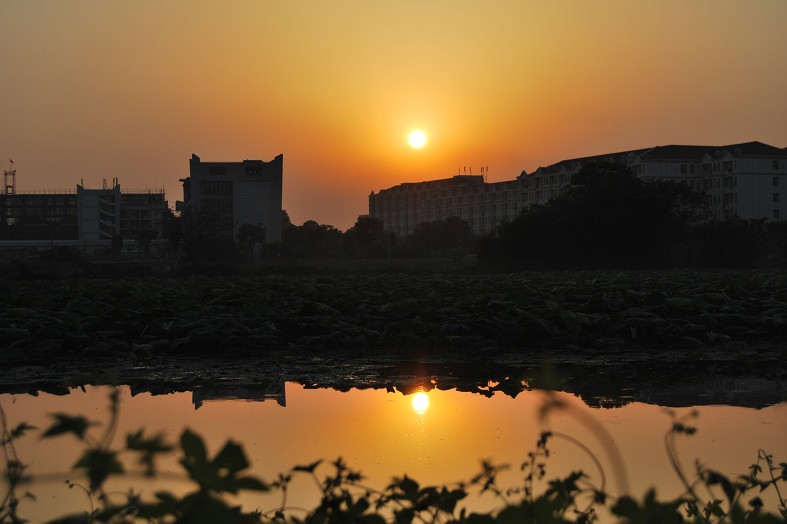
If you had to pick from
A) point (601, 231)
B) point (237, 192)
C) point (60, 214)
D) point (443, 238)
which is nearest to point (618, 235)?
point (601, 231)

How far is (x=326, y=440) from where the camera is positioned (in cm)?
602

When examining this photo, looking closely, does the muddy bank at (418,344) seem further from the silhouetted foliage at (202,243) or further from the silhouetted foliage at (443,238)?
the silhouetted foliage at (443,238)

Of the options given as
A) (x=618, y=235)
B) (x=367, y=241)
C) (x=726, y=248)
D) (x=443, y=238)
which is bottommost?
(x=726, y=248)

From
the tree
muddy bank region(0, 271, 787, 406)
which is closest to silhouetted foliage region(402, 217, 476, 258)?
the tree

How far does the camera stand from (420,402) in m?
7.40

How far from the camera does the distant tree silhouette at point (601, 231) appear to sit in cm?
5084

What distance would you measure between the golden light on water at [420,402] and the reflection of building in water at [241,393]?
0.99 meters

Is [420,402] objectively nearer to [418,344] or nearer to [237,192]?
[418,344]

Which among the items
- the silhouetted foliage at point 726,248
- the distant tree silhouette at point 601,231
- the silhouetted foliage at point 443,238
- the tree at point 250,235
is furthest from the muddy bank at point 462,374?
the silhouetted foliage at point 443,238

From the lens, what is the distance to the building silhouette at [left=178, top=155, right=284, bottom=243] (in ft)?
342

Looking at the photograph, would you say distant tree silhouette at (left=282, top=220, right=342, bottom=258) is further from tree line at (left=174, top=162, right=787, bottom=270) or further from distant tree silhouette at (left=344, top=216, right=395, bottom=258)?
tree line at (left=174, top=162, right=787, bottom=270)

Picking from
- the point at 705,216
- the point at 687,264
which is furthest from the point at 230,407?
the point at 705,216

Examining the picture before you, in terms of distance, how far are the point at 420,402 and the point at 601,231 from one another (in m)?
44.6

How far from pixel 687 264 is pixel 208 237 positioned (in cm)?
3382
